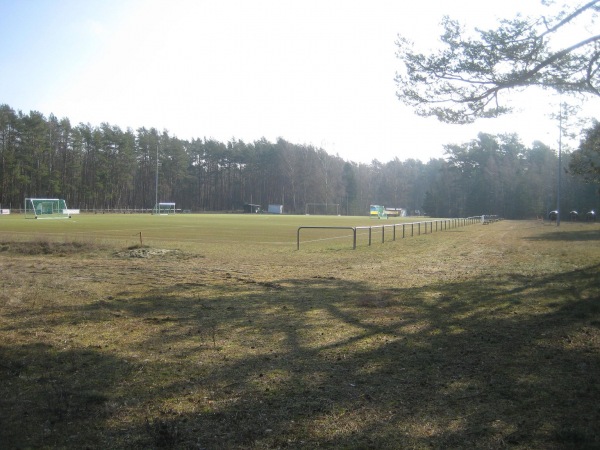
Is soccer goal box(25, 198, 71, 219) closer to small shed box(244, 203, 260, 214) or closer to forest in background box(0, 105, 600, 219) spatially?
forest in background box(0, 105, 600, 219)

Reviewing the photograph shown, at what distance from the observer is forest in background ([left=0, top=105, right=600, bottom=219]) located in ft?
262

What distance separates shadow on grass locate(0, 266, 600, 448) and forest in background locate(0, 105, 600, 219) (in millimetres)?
64098

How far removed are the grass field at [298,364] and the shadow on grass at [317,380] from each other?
0.06 feet

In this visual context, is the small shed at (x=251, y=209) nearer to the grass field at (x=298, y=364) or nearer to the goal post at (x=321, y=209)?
the goal post at (x=321, y=209)

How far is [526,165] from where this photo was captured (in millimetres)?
92688

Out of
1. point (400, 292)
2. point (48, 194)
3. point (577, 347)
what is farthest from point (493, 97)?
point (48, 194)

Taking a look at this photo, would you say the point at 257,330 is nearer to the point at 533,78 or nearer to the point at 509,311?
the point at 509,311

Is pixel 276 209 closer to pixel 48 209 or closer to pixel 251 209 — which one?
pixel 251 209

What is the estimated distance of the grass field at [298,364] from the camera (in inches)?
137

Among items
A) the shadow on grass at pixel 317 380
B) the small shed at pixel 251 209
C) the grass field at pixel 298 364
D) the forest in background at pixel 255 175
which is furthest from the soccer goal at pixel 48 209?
the shadow on grass at pixel 317 380

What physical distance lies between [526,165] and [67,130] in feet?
277

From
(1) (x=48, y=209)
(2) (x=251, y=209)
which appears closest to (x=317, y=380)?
(1) (x=48, y=209)

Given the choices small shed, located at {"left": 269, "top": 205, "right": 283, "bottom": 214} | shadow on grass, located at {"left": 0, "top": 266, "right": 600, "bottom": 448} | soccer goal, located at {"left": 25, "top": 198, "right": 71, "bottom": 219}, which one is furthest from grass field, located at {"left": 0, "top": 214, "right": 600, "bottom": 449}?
small shed, located at {"left": 269, "top": 205, "right": 283, "bottom": 214}

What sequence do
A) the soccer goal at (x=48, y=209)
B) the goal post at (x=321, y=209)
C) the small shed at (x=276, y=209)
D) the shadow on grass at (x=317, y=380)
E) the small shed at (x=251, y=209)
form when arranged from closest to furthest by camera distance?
the shadow on grass at (x=317, y=380), the soccer goal at (x=48, y=209), the small shed at (x=276, y=209), the small shed at (x=251, y=209), the goal post at (x=321, y=209)
